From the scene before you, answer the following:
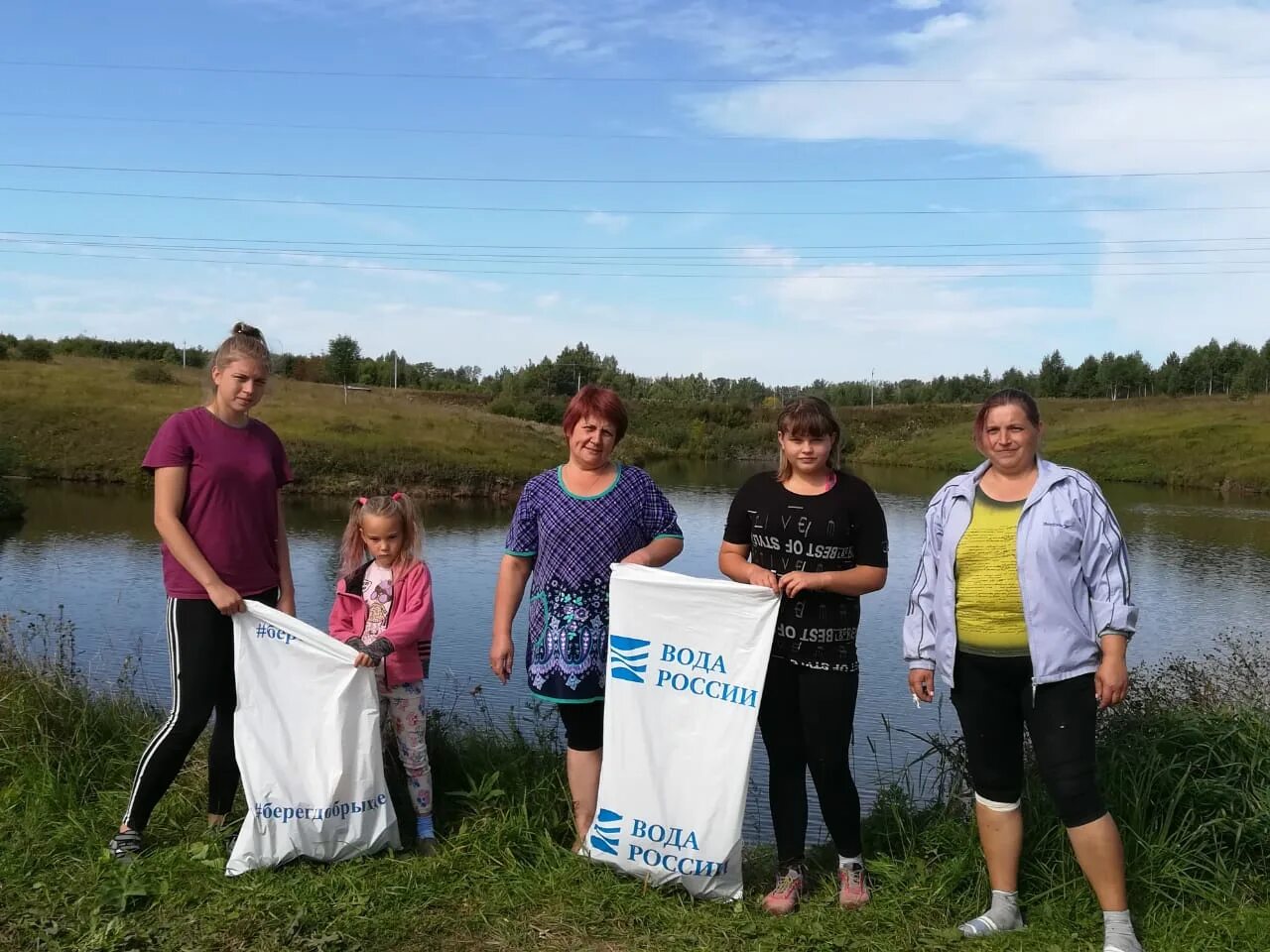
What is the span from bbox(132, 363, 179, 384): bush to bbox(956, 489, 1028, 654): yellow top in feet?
134

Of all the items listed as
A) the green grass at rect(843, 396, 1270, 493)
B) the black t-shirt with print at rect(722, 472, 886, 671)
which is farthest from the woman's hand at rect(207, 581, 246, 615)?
the green grass at rect(843, 396, 1270, 493)

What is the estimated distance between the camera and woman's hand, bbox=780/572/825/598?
11.0 feet

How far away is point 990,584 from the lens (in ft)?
10.6

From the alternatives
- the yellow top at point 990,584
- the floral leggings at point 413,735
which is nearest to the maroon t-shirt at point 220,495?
the floral leggings at point 413,735

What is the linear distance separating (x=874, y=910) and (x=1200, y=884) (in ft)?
3.93

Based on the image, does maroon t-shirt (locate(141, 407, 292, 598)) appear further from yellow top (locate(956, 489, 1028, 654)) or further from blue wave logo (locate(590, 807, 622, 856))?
yellow top (locate(956, 489, 1028, 654))

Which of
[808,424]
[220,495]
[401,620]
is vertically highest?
[808,424]

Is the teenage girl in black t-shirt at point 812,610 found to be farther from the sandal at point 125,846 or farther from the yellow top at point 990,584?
the sandal at point 125,846

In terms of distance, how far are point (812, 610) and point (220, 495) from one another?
2108 mm

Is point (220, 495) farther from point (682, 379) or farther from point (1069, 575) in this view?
point (682, 379)

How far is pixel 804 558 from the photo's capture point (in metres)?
3.45

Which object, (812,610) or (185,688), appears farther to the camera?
(185,688)

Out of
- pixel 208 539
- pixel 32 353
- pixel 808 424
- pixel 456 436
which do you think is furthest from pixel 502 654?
pixel 32 353

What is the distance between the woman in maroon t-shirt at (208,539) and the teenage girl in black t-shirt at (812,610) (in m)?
1.71
